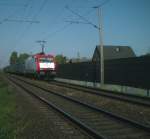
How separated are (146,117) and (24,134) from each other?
177 inches

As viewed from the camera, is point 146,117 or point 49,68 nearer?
point 146,117

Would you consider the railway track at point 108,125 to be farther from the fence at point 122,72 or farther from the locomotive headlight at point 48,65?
the locomotive headlight at point 48,65

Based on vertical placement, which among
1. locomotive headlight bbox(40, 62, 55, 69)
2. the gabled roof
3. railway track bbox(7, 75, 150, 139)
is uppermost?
the gabled roof

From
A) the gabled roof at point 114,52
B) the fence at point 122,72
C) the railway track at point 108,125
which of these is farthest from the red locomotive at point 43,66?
the gabled roof at point 114,52

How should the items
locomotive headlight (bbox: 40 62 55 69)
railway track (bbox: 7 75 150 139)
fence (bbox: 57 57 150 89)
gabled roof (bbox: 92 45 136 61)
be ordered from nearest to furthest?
1. railway track (bbox: 7 75 150 139)
2. fence (bbox: 57 57 150 89)
3. locomotive headlight (bbox: 40 62 55 69)
4. gabled roof (bbox: 92 45 136 61)

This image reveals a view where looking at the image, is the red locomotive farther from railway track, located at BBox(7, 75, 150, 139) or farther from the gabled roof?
the gabled roof

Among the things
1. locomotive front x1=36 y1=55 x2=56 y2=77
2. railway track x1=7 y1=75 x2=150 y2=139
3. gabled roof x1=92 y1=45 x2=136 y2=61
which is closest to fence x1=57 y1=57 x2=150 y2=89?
locomotive front x1=36 y1=55 x2=56 y2=77

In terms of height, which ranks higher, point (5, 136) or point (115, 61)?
point (115, 61)

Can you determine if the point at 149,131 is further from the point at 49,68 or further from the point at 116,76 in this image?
the point at 49,68

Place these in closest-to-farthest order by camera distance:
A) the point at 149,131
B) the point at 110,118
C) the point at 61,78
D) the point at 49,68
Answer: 1. the point at 149,131
2. the point at 110,118
3. the point at 49,68
4. the point at 61,78

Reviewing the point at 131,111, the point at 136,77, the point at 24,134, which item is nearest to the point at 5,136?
the point at 24,134

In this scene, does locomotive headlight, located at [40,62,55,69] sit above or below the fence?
above

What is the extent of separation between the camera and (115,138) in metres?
7.08

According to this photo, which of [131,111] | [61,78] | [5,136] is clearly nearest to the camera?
[5,136]
